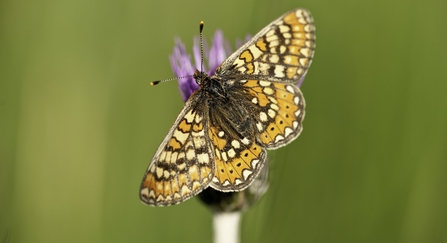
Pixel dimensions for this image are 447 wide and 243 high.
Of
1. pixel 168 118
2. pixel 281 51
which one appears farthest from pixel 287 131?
pixel 168 118

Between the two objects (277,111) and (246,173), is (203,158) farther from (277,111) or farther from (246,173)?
(277,111)

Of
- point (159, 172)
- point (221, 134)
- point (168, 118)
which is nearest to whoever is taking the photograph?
point (159, 172)

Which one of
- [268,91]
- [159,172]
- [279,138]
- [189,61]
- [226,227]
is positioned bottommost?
[226,227]

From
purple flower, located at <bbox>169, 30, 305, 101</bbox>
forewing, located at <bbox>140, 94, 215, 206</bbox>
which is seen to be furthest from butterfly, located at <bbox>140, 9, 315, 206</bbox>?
purple flower, located at <bbox>169, 30, 305, 101</bbox>

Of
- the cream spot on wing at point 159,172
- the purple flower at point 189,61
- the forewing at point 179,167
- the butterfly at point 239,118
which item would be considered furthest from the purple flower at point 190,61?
the cream spot on wing at point 159,172
